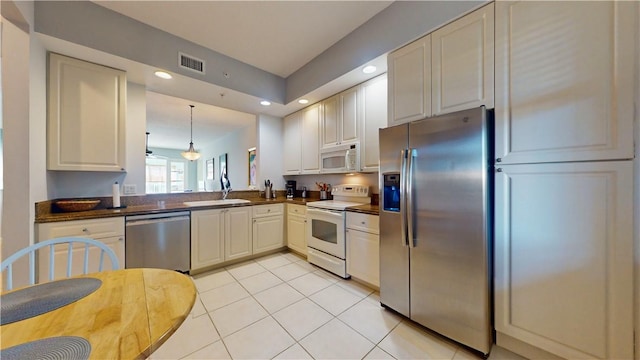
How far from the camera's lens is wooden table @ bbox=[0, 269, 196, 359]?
0.58 metres

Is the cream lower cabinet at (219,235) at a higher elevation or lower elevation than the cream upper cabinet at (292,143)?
lower

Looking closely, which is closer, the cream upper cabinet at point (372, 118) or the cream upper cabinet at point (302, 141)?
the cream upper cabinet at point (372, 118)

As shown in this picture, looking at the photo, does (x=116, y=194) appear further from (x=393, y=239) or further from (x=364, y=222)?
(x=393, y=239)

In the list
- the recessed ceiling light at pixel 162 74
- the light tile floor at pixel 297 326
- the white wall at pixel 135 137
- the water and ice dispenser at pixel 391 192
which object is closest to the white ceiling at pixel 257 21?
the recessed ceiling light at pixel 162 74

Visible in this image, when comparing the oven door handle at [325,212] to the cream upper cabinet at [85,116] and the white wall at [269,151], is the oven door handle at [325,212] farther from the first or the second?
the cream upper cabinet at [85,116]

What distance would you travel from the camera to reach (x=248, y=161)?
5504 mm

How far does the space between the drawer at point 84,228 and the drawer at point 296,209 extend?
197cm

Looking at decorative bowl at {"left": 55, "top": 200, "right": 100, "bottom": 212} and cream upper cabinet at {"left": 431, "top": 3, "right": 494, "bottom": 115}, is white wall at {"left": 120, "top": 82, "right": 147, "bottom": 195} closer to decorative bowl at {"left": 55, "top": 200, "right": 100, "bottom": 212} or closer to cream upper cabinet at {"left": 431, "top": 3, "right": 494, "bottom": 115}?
decorative bowl at {"left": 55, "top": 200, "right": 100, "bottom": 212}

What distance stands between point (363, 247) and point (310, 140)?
73.0 inches

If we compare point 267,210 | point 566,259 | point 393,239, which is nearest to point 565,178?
point 566,259

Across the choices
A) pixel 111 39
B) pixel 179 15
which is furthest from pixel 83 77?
pixel 179 15

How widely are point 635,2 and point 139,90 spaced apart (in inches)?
160

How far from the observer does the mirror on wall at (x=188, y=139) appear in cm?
446

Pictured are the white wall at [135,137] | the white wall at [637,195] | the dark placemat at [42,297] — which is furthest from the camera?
the white wall at [135,137]
